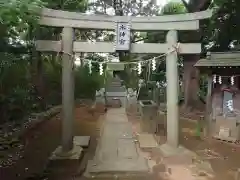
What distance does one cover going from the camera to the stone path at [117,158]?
24.0 feet

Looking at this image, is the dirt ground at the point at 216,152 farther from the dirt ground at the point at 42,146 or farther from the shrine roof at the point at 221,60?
the shrine roof at the point at 221,60

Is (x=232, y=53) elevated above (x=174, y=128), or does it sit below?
above

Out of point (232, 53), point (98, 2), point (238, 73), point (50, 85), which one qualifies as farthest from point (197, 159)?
point (98, 2)

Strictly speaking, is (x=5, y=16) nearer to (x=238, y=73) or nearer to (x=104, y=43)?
(x=104, y=43)

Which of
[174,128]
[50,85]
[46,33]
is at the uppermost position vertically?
[46,33]

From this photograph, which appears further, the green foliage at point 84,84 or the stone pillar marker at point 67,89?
the green foliage at point 84,84

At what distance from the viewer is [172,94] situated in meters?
8.58

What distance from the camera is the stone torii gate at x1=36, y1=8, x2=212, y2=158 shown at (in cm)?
793

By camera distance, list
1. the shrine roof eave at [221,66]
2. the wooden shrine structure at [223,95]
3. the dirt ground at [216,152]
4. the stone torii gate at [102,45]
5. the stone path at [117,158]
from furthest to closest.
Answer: the wooden shrine structure at [223,95], the shrine roof eave at [221,66], the stone torii gate at [102,45], the dirt ground at [216,152], the stone path at [117,158]

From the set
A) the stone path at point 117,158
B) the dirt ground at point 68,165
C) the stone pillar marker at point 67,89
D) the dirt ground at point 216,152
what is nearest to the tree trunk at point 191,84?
the dirt ground at point 68,165

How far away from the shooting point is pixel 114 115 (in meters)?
16.5

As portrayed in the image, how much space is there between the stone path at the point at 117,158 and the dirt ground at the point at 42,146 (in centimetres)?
51

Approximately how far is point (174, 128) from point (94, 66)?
55.1 feet

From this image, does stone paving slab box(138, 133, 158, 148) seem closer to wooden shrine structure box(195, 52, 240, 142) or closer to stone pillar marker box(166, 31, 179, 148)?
stone pillar marker box(166, 31, 179, 148)
